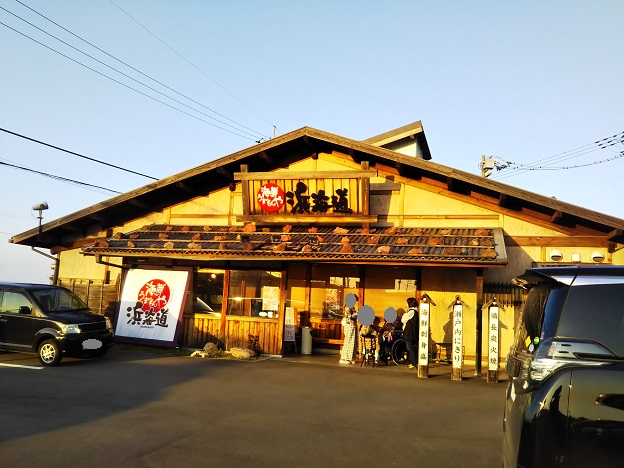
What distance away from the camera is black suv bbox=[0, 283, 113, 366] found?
11961 millimetres

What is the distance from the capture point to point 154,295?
1527 centimetres

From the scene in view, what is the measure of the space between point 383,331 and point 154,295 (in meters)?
6.83

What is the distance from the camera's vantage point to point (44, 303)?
12.6 meters

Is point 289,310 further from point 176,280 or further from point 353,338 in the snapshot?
point 176,280

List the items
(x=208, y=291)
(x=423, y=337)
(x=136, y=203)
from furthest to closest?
1. (x=136, y=203)
2. (x=208, y=291)
3. (x=423, y=337)

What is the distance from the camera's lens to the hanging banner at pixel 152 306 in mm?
14852

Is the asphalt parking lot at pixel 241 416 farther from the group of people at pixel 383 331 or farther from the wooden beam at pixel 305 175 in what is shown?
the wooden beam at pixel 305 175

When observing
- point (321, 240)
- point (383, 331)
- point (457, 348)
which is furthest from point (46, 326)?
point (457, 348)

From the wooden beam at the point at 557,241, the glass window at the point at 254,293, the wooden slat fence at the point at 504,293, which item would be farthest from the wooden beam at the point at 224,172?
the wooden beam at the point at 557,241

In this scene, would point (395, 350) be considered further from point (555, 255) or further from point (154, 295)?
point (154, 295)

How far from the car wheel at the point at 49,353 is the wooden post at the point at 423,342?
27.3ft

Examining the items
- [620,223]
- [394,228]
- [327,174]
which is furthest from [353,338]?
[620,223]

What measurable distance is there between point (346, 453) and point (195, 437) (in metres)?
1.96

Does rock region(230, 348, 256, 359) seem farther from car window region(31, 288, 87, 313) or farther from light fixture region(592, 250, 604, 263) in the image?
light fixture region(592, 250, 604, 263)
